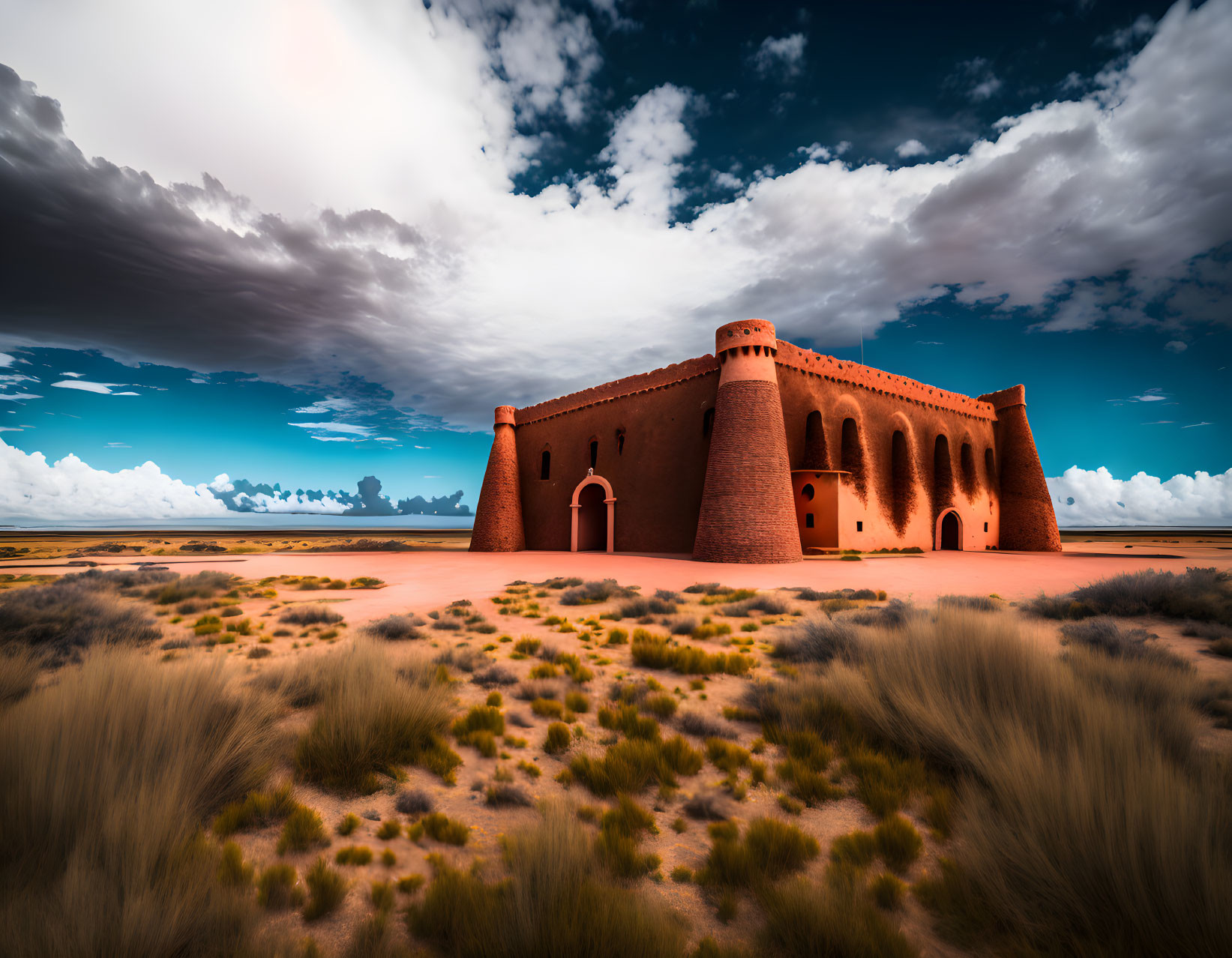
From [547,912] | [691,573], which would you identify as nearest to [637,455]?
[691,573]

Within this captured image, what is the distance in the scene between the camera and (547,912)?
2.15 metres

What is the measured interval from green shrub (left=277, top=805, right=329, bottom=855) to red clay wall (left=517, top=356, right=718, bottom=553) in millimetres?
19524

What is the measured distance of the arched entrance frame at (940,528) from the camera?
83.7 feet

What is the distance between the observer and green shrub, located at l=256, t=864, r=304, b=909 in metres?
2.39

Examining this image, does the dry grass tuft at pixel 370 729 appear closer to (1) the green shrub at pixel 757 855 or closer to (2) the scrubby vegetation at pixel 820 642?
(1) the green shrub at pixel 757 855

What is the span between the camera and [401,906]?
2.46m

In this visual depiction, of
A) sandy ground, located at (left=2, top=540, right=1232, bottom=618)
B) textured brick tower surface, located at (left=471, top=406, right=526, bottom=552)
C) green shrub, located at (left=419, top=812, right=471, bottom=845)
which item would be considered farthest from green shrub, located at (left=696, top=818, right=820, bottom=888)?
textured brick tower surface, located at (left=471, top=406, right=526, bottom=552)

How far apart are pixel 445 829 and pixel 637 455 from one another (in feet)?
71.0

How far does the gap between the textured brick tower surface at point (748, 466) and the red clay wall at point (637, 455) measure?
2.34 metres

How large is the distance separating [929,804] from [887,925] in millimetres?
1218

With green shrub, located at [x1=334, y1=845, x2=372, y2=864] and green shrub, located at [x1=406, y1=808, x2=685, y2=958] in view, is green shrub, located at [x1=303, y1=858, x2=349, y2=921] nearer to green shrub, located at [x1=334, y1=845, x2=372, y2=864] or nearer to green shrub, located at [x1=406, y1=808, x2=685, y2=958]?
green shrub, located at [x1=334, y1=845, x2=372, y2=864]

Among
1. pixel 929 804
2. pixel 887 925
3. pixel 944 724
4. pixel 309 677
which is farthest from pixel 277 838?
pixel 944 724

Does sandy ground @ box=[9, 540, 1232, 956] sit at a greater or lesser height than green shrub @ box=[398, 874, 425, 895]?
greater

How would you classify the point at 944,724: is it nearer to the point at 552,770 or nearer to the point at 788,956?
the point at 788,956
